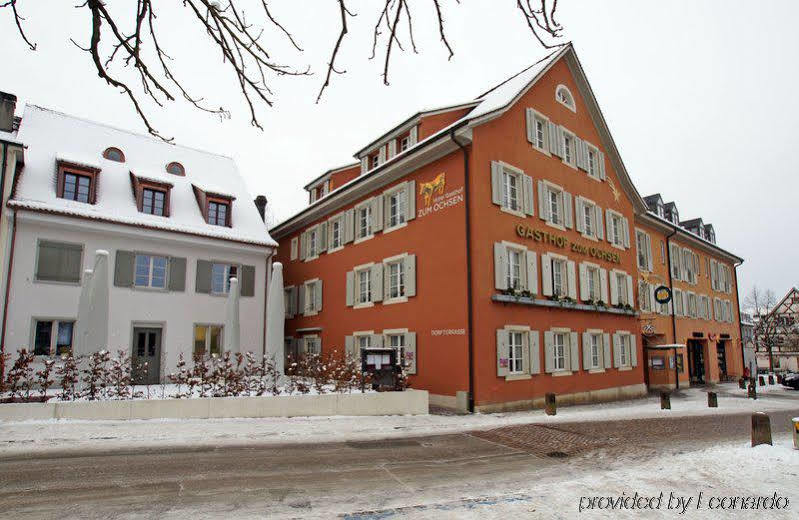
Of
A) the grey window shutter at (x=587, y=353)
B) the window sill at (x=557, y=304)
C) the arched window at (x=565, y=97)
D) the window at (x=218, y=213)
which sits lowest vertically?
the grey window shutter at (x=587, y=353)

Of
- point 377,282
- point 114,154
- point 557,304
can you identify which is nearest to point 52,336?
point 114,154

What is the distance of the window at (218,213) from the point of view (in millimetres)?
23828

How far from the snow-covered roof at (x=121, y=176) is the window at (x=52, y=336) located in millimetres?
4037

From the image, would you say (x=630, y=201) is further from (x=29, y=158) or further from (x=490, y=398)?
(x=29, y=158)

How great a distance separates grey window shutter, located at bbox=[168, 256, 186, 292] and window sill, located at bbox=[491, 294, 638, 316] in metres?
13.2

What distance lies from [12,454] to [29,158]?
15530 mm

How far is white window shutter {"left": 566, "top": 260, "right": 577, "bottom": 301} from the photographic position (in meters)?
20.3

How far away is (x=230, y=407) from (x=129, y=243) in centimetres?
1082

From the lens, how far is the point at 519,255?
18.5 m

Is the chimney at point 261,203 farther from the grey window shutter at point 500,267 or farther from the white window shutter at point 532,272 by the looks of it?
the white window shutter at point 532,272

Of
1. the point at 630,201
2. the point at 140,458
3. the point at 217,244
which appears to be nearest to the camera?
the point at 140,458

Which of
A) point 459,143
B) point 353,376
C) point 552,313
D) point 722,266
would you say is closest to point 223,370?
point 353,376

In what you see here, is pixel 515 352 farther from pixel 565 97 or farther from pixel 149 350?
pixel 149 350

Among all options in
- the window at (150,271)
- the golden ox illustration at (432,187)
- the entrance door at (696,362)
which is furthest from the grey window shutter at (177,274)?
the entrance door at (696,362)
